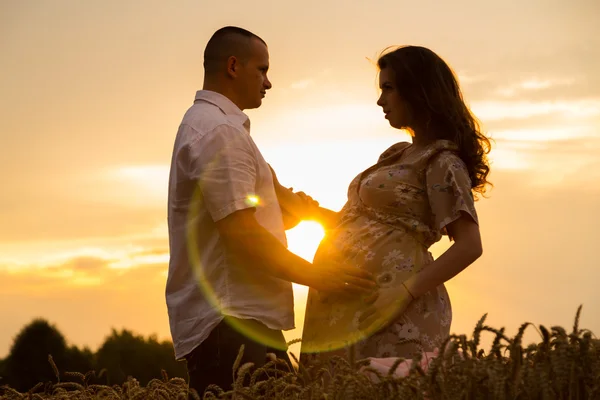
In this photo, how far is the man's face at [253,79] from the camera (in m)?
6.39

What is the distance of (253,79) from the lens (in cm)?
641

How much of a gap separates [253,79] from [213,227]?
129cm

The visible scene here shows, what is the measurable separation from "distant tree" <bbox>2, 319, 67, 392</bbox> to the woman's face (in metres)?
7.51

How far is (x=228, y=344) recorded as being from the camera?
5512 millimetres

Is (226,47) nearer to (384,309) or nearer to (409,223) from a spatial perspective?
(409,223)

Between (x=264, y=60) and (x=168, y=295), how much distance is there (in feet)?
6.34

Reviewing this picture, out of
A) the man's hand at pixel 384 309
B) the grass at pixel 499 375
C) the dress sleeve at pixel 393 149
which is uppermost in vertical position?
the dress sleeve at pixel 393 149

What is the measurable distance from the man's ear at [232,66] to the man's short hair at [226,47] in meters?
0.03

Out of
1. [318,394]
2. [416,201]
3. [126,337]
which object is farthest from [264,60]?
[126,337]

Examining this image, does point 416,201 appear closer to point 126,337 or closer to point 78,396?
point 78,396

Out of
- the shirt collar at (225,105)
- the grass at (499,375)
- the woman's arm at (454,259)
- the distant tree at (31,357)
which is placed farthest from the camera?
the distant tree at (31,357)

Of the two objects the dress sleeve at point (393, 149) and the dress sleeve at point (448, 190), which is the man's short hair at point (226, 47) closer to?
the dress sleeve at point (393, 149)

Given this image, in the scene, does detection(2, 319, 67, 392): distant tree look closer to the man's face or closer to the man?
the man

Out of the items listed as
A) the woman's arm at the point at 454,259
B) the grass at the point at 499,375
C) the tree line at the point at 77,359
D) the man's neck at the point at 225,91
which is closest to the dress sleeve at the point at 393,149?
the woman's arm at the point at 454,259
